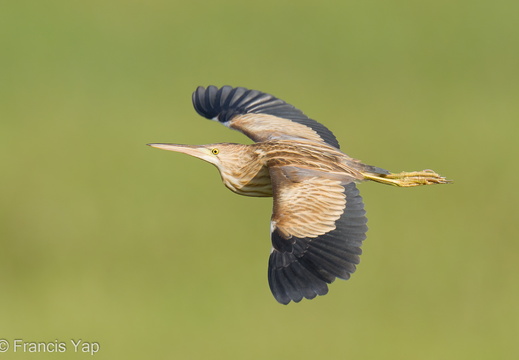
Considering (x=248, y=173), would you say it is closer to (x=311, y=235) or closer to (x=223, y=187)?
(x=311, y=235)

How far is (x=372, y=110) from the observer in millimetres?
11625

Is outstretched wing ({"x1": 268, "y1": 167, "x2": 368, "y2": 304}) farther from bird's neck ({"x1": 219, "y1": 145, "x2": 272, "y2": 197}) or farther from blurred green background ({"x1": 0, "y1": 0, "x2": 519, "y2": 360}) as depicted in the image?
blurred green background ({"x1": 0, "y1": 0, "x2": 519, "y2": 360})

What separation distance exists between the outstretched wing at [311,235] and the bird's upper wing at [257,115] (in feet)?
3.45

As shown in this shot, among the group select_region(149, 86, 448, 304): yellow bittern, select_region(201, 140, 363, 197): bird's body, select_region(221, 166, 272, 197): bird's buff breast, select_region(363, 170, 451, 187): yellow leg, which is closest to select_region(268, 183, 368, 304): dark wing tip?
select_region(149, 86, 448, 304): yellow bittern

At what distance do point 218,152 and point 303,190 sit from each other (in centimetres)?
78

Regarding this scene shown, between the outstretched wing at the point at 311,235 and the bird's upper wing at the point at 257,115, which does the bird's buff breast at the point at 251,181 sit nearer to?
the outstretched wing at the point at 311,235

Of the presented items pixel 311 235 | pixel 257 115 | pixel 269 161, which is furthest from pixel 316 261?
pixel 257 115

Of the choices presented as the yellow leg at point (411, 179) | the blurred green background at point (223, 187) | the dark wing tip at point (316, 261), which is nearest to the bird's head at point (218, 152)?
the yellow leg at point (411, 179)

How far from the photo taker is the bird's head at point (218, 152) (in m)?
6.39

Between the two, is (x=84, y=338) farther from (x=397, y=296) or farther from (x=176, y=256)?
(x=397, y=296)

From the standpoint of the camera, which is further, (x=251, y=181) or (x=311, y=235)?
(x=251, y=181)

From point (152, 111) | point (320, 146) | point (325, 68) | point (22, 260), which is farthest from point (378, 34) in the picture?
point (320, 146)

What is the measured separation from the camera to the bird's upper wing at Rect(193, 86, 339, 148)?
23.0 ft

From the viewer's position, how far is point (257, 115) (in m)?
7.34
